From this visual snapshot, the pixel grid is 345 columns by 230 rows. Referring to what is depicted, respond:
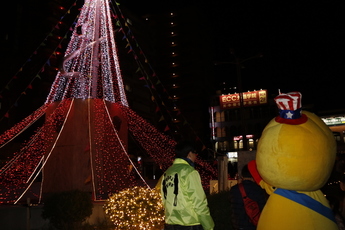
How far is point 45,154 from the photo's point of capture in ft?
38.2

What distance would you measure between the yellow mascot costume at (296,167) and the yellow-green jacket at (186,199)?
0.65 metres

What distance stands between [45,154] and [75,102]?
2.23m

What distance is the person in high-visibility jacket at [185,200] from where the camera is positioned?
3551 mm

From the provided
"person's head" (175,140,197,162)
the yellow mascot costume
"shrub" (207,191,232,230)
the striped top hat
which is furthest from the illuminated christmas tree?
the striped top hat

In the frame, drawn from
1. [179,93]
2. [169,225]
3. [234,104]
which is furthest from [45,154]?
[179,93]

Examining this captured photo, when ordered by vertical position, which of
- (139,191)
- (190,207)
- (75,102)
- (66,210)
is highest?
(75,102)

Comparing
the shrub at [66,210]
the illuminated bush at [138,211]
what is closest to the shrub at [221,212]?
the illuminated bush at [138,211]

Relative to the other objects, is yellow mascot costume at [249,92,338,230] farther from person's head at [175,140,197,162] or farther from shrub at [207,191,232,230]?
shrub at [207,191,232,230]

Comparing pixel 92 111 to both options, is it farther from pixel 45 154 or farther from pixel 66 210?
pixel 66 210

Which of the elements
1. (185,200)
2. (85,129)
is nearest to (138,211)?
(185,200)

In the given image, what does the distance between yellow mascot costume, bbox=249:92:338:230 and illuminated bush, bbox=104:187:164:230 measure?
4.01 meters

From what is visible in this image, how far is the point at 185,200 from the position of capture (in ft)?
12.1

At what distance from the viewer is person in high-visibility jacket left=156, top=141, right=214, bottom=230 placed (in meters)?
3.55

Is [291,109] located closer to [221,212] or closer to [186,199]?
[186,199]
